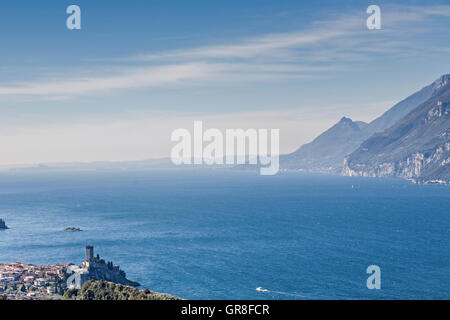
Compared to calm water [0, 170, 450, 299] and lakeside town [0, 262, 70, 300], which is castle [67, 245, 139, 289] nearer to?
lakeside town [0, 262, 70, 300]

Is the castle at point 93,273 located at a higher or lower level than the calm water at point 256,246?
higher

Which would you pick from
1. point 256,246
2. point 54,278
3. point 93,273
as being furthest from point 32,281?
point 256,246

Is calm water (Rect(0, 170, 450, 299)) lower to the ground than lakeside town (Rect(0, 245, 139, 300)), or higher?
lower

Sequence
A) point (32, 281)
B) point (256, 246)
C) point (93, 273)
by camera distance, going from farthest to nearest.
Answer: point (256, 246) < point (93, 273) < point (32, 281)

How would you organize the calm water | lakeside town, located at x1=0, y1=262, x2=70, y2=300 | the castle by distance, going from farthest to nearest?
1. the calm water
2. the castle
3. lakeside town, located at x1=0, y1=262, x2=70, y2=300

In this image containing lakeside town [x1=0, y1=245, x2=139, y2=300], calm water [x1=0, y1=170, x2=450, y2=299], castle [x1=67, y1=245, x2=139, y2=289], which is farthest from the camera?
calm water [x1=0, y1=170, x2=450, y2=299]

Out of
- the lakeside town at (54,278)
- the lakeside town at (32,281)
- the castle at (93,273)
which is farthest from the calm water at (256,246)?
the lakeside town at (32,281)

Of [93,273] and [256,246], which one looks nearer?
[93,273]

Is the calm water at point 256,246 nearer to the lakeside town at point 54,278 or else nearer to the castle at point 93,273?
the castle at point 93,273

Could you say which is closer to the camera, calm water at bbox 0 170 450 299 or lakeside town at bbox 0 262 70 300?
lakeside town at bbox 0 262 70 300

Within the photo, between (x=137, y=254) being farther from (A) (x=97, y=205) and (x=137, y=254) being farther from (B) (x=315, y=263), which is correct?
(A) (x=97, y=205)

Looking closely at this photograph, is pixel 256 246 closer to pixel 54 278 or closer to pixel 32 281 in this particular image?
pixel 54 278

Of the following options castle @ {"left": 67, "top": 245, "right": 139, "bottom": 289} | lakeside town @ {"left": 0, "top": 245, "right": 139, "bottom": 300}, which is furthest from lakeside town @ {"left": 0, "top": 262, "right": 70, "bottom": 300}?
castle @ {"left": 67, "top": 245, "right": 139, "bottom": 289}
